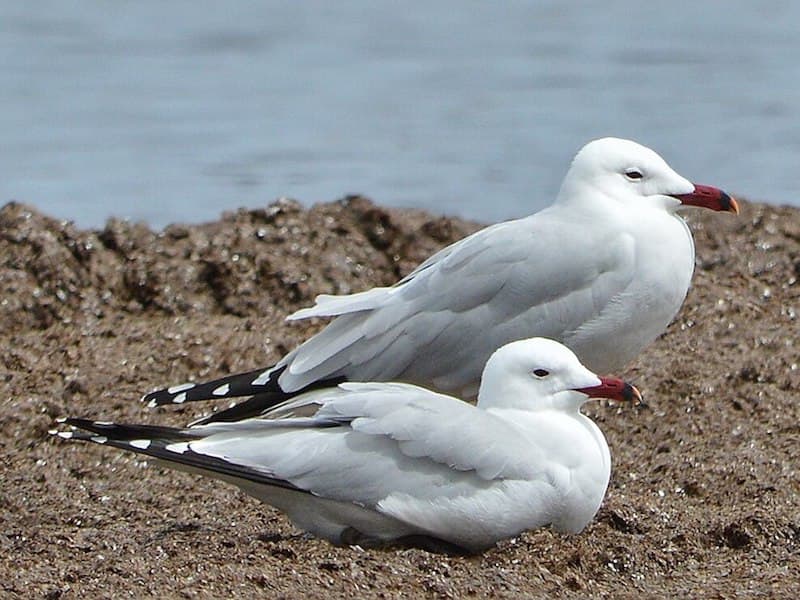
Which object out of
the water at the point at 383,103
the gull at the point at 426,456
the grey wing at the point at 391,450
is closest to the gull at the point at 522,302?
the gull at the point at 426,456

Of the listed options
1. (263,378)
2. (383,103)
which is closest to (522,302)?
(263,378)

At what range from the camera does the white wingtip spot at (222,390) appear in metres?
7.04

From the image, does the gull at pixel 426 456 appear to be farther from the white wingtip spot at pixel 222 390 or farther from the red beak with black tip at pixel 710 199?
the red beak with black tip at pixel 710 199

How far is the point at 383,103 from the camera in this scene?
16875 millimetres

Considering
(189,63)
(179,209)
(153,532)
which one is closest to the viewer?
(153,532)

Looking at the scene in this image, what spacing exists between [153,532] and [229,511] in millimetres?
418

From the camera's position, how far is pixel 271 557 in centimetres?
588

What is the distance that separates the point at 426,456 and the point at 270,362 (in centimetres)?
225

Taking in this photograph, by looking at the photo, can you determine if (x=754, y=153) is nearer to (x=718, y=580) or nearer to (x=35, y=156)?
(x=35, y=156)

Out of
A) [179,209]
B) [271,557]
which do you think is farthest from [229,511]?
[179,209]

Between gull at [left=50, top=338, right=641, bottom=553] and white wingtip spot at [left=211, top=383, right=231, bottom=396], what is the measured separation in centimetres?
70

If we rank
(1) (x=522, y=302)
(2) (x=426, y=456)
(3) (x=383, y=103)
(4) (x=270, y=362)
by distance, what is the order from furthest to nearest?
(3) (x=383, y=103) → (4) (x=270, y=362) → (1) (x=522, y=302) → (2) (x=426, y=456)

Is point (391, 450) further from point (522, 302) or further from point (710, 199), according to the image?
point (710, 199)

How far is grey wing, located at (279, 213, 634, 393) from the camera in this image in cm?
698
